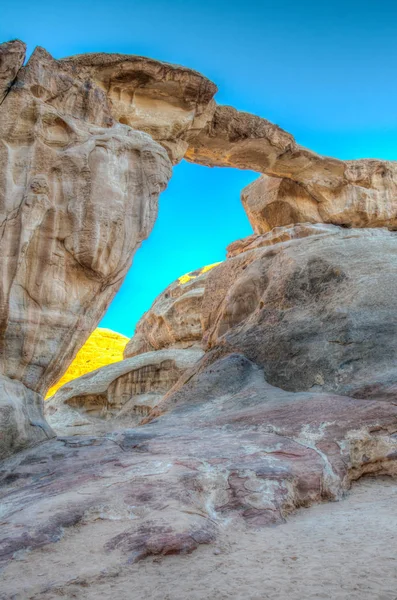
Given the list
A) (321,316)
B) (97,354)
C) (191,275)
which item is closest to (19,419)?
(321,316)

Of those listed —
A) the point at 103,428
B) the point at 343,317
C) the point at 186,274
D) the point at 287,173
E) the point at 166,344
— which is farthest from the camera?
the point at 186,274

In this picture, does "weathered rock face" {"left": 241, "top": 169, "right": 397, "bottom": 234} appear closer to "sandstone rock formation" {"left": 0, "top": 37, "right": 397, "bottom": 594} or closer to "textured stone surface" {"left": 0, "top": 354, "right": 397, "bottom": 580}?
"sandstone rock formation" {"left": 0, "top": 37, "right": 397, "bottom": 594}

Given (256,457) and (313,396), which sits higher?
→ (313,396)

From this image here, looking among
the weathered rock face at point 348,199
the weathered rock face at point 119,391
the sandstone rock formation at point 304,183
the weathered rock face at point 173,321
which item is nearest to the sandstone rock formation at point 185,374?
the weathered rock face at point 119,391

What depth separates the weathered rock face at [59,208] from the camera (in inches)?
247

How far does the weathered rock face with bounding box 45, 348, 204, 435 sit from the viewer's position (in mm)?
12625

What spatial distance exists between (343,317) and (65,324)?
11.1 feet

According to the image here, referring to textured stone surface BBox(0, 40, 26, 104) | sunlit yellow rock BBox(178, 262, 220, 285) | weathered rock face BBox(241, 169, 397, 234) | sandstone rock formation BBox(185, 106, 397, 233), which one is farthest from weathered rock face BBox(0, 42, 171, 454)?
sunlit yellow rock BBox(178, 262, 220, 285)

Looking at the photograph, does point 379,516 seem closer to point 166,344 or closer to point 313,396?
point 313,396

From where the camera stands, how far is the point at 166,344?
16297 millimetres

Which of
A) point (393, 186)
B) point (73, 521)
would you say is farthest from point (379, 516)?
point (393, 186)

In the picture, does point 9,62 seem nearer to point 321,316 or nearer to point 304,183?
point 321,316

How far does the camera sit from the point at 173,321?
16.1 meters

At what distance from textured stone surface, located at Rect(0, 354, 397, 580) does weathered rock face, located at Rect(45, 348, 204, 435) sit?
7133mm
